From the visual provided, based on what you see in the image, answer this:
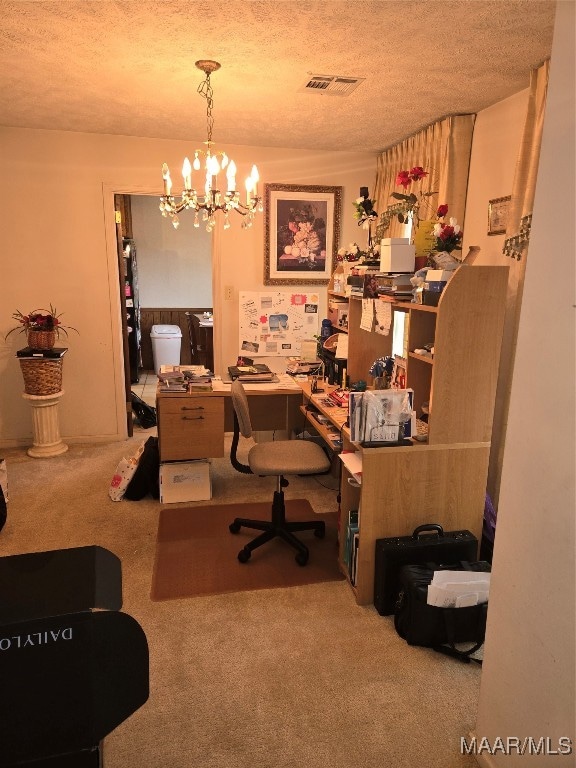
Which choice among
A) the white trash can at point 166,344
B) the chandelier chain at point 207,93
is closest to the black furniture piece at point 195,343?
the white trash can at point 166,344

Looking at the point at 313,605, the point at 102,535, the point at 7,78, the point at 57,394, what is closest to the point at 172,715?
the point at 313,605

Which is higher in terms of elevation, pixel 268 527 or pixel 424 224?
pixel 424 224

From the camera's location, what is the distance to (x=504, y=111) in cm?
292

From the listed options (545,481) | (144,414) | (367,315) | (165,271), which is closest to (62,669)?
(545,481)

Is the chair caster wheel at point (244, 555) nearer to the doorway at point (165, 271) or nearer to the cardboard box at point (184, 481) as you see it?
the cardboard box at point (184, 481)

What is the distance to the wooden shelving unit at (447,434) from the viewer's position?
2.24 meters

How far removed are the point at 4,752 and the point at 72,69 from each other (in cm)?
293

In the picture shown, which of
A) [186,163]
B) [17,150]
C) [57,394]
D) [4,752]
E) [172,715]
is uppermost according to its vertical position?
[17,150]

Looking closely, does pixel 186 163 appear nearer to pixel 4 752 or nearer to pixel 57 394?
pixel 57 394

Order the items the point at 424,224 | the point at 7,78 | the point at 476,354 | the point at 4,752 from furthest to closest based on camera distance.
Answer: the point at 7,78, the point at 424,224, the point at 476,354, the point at 4,752

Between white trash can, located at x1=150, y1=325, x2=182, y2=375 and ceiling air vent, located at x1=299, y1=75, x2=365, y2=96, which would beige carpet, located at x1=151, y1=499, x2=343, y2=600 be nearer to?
ceiling air vent, located at x1=299, y1=75, x2=365, y2=96

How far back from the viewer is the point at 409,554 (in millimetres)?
2332

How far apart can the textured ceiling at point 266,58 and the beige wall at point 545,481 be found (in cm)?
100

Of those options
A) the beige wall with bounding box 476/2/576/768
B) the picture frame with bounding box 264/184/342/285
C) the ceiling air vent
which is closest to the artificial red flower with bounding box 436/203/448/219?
the ceiling air vent
